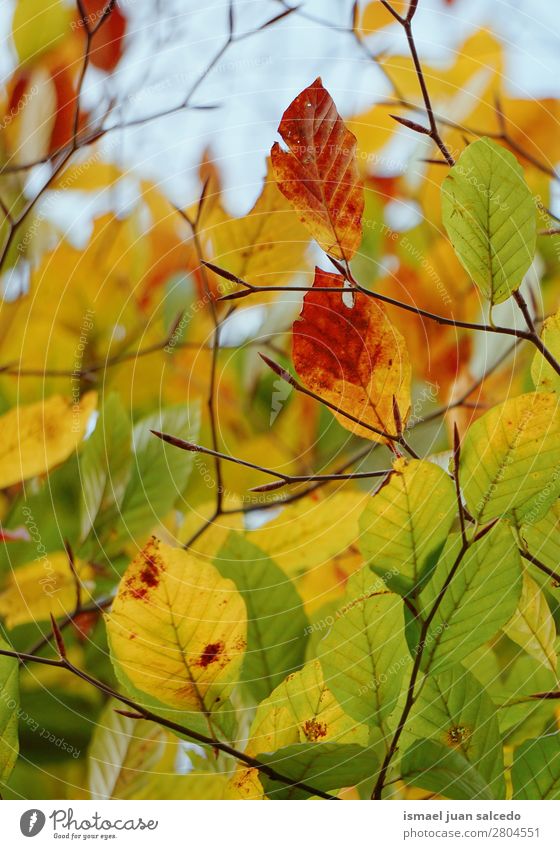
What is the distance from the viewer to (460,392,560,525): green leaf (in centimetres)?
20

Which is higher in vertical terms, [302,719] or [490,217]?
[490,217]

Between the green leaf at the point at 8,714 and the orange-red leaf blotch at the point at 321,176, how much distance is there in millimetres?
155

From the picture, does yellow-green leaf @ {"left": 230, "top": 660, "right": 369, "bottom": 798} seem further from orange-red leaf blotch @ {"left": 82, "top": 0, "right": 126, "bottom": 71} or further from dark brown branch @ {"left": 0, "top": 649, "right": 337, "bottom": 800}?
orange-red leaf blotch @ {"left": 82, "top": 0, "right": 126, "bottom": 71}

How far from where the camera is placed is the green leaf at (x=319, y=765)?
0.64 feet

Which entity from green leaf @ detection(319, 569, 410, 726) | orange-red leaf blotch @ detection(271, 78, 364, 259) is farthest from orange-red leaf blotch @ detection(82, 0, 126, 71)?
green leaf @ detection(319, 569, 410, 726)

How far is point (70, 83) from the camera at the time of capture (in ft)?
0.96

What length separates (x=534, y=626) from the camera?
0.22 meters

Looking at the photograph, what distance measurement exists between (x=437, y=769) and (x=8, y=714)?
13 centimetres

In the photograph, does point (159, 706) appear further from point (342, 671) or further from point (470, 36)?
point (470, 36)

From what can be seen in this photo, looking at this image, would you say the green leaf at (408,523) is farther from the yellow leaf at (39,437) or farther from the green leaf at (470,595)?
the yellow leaf at (39,437)

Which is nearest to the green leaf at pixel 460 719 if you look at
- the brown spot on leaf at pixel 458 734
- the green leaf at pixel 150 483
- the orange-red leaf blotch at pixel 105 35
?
the brown spot on leaf at pixel 458 734

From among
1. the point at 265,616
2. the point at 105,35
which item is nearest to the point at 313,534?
the point at 265,616

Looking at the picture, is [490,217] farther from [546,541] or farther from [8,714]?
[8,714]
